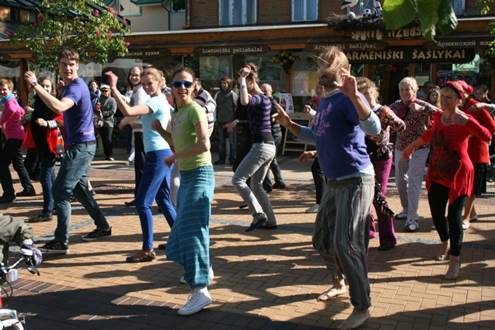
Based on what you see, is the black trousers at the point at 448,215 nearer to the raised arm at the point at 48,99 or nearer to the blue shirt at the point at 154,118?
the blue shirt at the point at 154,118

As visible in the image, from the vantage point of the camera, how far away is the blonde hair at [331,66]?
13.0 ft

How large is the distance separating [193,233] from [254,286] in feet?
3.13

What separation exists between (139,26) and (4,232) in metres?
25.8

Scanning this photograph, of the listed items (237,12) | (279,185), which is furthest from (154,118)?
(237,12)

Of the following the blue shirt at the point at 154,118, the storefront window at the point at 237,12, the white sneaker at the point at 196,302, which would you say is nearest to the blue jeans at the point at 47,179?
the blue shirt at the point at 154,118

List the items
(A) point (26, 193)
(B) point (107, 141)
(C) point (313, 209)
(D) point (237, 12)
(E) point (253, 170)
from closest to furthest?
(E) point (253, 170) < (C) point (313, 209) < (A) point (26, 193) < (B) point (107, 141) < (D) point (237, 12)

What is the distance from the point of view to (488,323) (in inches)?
164

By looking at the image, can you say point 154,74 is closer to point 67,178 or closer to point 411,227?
point 67,178

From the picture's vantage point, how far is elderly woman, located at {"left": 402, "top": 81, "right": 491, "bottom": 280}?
5074mm

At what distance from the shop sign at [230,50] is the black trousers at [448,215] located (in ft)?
34.0

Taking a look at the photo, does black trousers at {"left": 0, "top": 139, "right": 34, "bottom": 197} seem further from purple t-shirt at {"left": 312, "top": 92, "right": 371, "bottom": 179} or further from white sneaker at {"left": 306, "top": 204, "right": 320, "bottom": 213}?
purple t-shirt at {"left": 312, "top": 92, "right": 371, "bottom": 179}

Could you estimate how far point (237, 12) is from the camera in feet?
67.7

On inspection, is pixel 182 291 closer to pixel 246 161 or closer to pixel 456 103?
pixel 246 161

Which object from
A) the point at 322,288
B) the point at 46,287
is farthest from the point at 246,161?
the point at 46,287
